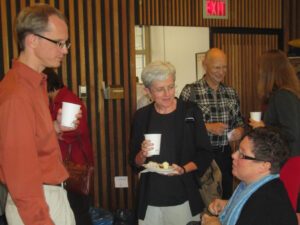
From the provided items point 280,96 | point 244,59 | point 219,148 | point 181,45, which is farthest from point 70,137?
point 244,59

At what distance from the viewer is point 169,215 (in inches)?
88.4

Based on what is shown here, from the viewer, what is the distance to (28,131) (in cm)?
136

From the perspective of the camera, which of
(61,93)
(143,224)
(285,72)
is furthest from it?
(61,93)

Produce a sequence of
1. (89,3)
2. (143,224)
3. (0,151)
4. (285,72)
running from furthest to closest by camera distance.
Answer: (89,3) < (285,72) < (143,224) < (0,151)

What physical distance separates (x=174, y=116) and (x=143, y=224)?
780mm

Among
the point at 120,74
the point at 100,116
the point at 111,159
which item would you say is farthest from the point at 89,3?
the point at 111,159

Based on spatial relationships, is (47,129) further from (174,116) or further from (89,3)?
(89,3)

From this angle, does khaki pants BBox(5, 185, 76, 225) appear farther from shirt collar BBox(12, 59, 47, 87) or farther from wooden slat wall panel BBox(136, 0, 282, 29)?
wooden slat wall panel BBox(136, 0, 282, 29)

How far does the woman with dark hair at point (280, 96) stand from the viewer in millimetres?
2582

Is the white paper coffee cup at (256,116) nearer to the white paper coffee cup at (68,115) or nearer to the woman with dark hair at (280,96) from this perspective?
the woman with dark hair at (280,96)

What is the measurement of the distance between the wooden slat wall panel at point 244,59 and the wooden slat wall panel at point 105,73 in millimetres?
1282

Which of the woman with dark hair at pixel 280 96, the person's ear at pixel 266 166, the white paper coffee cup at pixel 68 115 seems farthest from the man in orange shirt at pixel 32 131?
the woman with dark hair at pixel 280 96

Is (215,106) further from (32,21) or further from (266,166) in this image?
(32,21)

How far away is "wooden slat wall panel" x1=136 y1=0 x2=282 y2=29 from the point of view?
434 centimetres
